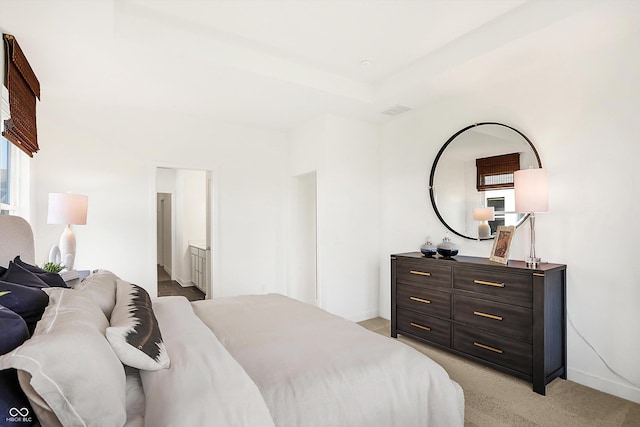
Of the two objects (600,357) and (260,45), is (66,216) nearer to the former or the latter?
(260,45)

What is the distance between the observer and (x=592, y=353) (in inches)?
103

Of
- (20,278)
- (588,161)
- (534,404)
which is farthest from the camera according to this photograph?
(588,161)

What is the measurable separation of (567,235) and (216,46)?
3.25 meters

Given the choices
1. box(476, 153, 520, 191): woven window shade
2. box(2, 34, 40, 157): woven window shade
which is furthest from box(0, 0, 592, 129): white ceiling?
box(476, 153, 520, 191): woven window shade

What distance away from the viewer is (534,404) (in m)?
2.33

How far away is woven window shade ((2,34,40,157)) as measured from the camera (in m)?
2.42

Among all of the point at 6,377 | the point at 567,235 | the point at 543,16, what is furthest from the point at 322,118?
the point at 6,377

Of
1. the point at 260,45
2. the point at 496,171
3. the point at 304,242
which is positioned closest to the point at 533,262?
the point at 496,171

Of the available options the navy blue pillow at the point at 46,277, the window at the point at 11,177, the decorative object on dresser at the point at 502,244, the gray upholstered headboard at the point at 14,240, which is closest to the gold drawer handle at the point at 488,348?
the decorative object on dresser at the point at 502,244

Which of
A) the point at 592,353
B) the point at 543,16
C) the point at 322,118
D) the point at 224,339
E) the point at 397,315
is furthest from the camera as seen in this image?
the point at 322,118

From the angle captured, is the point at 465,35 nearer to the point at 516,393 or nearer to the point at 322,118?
the point at 322,118

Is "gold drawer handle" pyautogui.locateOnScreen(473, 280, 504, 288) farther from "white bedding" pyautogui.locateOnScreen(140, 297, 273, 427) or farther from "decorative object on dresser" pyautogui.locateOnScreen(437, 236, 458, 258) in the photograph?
"white bedding" pyautogui.locateOnScreen(140, 297, 273, 427)
